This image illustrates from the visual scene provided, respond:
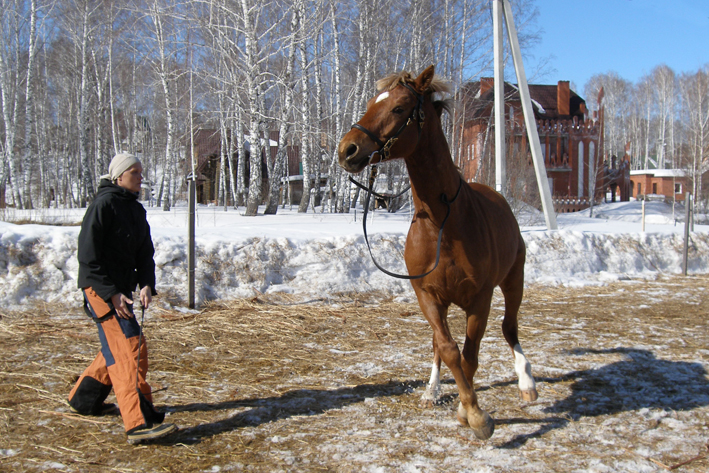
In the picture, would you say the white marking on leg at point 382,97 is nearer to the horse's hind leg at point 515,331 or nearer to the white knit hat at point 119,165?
the white knit hat at point 119,165

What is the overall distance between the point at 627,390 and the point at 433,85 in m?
2.72

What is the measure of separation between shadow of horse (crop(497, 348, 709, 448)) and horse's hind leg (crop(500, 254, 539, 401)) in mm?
190

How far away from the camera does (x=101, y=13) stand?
2236cm

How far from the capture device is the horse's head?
8.72 ft

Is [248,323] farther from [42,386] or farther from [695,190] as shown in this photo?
[695,190]

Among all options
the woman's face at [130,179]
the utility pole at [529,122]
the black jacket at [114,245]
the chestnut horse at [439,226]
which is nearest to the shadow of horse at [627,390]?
the chestnut horse at [439,226]

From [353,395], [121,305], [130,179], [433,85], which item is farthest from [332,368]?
[433,85]

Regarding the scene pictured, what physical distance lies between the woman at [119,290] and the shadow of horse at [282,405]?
245 millimetres

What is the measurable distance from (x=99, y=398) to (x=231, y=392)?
915mm

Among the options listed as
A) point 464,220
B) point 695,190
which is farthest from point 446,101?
point 695,190

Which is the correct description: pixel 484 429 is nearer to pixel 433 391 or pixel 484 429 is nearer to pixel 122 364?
pixel 433 391

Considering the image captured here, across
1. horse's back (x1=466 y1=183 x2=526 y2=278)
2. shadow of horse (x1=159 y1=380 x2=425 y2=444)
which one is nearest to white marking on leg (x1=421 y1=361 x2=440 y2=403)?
shadow of horse (x1=159 y1=380 x2=425 y2=444)

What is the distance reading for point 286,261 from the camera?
26.0 feet

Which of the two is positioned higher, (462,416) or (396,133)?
(396,133)
